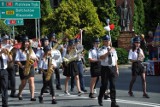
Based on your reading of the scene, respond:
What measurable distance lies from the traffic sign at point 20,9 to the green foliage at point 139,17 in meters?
→ 15.4

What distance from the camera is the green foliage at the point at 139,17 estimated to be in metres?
43.5

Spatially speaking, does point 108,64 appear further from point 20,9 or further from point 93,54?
point 20,9

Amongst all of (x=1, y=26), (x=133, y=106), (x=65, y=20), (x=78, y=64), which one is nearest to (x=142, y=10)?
(x=65, y=20)

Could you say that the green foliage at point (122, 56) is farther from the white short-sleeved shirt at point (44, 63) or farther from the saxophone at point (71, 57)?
the white short-sleeved shirt at point (44, 63)

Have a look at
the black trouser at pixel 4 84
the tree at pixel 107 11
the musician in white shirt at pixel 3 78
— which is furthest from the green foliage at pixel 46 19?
the black trouser at pixel 4 84

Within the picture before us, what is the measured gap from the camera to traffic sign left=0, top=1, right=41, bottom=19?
29.8m

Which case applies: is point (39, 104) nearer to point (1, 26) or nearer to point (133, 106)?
point (133, 106)

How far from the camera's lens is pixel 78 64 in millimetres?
14508

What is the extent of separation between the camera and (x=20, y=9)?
98.1ft

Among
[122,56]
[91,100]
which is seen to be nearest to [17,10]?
[122,56]

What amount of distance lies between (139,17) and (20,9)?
57.2 feet

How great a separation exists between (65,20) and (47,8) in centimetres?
1060

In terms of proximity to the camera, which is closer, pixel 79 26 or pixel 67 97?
pixel 67 97

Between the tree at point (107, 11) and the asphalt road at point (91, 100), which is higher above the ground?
the tree at point (107, 11)
